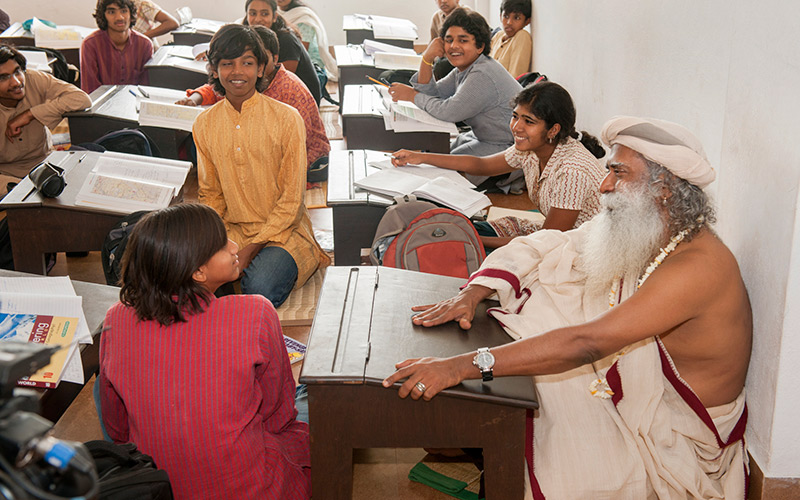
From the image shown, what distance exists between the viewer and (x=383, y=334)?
6.17ft

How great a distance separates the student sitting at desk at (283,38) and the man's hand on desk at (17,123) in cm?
176

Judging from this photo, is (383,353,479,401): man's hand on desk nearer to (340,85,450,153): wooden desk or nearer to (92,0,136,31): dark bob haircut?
(340,85,450,153): wooden desk

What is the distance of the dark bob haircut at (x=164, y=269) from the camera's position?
173cm

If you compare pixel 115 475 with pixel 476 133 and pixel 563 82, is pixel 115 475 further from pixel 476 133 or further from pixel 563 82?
pixel 563 82

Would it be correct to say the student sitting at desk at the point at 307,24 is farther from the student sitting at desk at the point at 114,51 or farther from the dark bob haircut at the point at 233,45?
the dark bob haircut at the point at 233,45

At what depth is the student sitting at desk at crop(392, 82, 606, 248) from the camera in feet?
9.59

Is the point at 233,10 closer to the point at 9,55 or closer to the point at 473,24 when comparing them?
the point at 9,55

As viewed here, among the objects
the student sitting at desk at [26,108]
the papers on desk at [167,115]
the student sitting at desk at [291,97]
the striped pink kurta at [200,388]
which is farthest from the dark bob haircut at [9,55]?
the striped pink kurta at [200,388]

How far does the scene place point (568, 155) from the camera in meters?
3.05

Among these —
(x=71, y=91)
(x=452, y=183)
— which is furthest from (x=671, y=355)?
(x=71, y=91)

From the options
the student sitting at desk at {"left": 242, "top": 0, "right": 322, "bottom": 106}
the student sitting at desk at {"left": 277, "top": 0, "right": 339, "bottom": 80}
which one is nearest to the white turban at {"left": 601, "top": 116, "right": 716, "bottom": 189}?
the student sitting at desk at {"left": 242, "top": 0, "right": 322, "bottom": 106}

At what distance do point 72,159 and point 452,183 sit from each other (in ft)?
6.09

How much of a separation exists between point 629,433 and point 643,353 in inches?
8.5

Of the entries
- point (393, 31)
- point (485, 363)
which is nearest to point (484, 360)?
point (485, 363)
